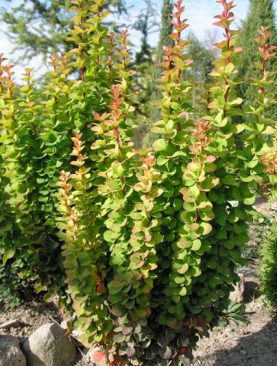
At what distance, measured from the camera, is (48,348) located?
2803 mm

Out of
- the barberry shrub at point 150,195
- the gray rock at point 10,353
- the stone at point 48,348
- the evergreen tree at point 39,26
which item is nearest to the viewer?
the barberry shrub at point 150,195

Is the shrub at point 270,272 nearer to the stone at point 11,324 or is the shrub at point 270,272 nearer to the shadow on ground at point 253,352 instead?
the shadow on ground at point 253,352

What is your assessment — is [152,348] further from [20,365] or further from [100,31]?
[100,31]

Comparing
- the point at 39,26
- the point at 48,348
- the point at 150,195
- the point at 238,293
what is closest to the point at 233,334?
the point at 238,293

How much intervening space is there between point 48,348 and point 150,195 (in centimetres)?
159

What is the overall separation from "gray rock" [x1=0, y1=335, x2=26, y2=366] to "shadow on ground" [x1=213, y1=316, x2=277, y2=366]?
4.01 feet

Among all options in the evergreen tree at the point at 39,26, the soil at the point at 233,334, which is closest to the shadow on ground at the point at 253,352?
the soil at the point at 233,334

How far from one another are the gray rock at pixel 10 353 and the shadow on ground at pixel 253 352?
4.01ft

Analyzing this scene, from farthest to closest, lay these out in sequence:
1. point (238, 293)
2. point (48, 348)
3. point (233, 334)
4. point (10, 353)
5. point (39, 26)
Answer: point (39, 26), point (238, 293), point (233, 334), point (48, 348), point (10, 353)

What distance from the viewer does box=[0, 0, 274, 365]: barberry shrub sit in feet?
5.76

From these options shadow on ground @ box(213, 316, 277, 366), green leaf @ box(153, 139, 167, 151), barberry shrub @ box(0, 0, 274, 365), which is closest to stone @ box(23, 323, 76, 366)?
barberry shrub @ box(0, 0, 274, 365)

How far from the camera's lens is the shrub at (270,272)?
3293 mm

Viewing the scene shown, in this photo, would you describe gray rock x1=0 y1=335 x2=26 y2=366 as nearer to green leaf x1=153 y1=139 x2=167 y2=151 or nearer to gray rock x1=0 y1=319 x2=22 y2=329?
gray rock x1=0 y1=319 x2=22 y2=329

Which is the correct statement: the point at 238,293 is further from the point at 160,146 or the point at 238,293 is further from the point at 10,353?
the point at 160,146
